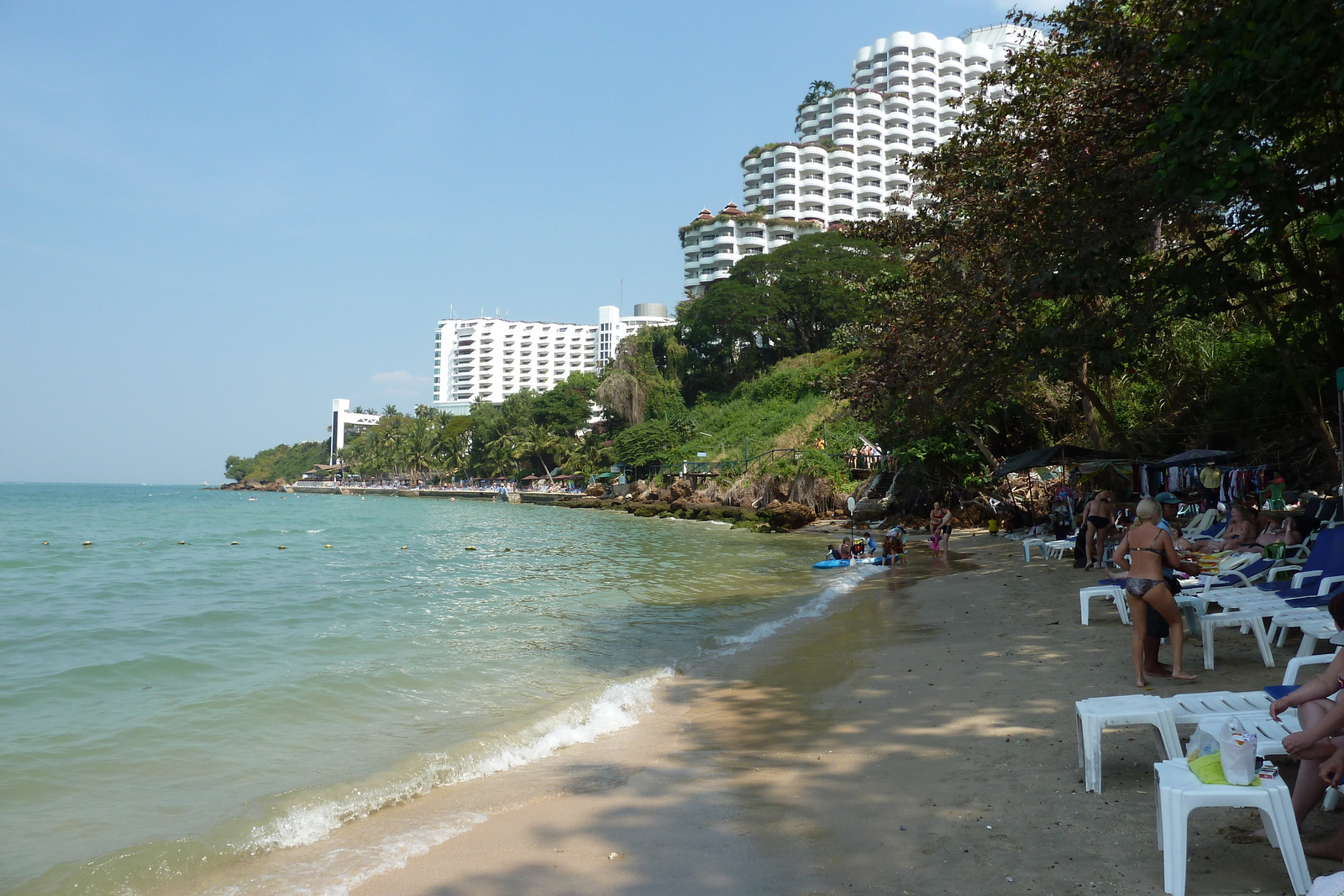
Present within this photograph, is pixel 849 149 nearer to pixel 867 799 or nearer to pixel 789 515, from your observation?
pixel 789 515

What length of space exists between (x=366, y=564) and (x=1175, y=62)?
20.0 metres

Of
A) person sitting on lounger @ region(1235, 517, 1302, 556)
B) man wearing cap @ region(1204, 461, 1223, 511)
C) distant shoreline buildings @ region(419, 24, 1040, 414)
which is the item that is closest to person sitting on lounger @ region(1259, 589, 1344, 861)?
person sitting on lounger @ region(1235, 517, 1302, 556)

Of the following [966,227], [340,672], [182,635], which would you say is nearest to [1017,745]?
[340,672]

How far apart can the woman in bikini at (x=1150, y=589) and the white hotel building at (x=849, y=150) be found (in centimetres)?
8914

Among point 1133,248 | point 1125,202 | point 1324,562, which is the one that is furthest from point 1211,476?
point 1324,562

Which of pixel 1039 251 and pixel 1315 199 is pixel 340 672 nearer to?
→ pixel 1039 251

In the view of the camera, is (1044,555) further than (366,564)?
No

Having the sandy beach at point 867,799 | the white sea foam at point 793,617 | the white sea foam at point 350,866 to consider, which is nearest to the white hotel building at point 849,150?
the white sea foam at point 793,617

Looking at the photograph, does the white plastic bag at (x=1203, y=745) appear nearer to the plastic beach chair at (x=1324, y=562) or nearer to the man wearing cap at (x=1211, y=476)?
the plastic beach chair at (x=1324, y=562)

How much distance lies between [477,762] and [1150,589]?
16.5 ft

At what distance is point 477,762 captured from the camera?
20.9ft

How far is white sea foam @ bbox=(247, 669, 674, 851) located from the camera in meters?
5.26

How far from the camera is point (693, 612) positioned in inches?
533

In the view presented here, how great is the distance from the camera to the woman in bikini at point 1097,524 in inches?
527
